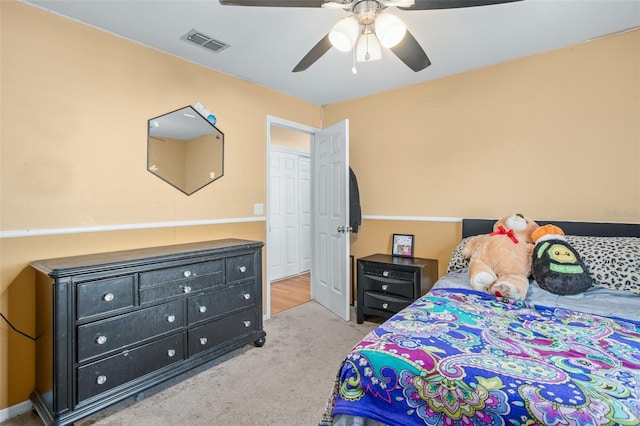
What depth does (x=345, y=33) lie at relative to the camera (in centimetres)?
168

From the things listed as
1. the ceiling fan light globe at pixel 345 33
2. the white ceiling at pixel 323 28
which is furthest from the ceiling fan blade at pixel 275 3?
the white ceiling at pixel 323 28

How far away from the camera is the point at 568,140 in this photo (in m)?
2.51

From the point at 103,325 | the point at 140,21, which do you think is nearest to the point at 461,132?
the point at 140,21

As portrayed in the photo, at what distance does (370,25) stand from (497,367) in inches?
67.1

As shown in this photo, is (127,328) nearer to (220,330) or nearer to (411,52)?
(220,330)

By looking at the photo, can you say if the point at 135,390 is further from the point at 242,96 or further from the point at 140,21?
the point at 242,96

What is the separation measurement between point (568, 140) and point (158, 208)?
10.9ft

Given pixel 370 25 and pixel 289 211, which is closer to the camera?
pixel 370 25

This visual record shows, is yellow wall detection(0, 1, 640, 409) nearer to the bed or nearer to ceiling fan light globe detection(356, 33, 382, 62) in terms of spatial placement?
the bed

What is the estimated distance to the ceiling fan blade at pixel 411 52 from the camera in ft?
6.03

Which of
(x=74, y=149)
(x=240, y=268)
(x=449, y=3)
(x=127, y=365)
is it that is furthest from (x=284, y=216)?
(x=449, y=3)

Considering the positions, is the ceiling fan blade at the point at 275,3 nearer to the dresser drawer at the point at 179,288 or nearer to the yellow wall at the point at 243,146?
the yellow wall at the point at 243,146

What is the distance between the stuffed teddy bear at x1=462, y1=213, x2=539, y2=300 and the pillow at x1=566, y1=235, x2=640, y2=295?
311 millimetres

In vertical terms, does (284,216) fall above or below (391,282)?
above
